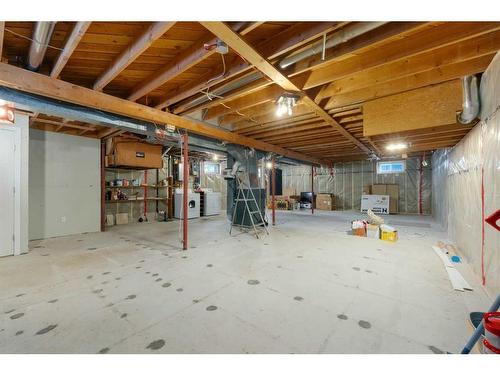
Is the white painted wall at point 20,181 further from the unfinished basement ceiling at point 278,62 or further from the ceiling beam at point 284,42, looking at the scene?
the ceiling beam at point 284,42

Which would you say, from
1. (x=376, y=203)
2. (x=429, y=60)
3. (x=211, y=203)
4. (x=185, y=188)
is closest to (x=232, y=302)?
(x=185, y=188)

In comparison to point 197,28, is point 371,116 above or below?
below

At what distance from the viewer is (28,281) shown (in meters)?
2.25

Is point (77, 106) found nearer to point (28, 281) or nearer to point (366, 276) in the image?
point (28, 281)

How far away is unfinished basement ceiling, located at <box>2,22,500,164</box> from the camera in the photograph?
5.49 ft

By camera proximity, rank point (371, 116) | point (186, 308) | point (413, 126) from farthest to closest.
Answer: point (371, 116) < point (413, 126) < point (186, 308)

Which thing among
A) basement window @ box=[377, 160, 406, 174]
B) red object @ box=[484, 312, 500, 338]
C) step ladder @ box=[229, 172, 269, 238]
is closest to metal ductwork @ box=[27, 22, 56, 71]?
red object @ box=[484, 312, 500, 338]

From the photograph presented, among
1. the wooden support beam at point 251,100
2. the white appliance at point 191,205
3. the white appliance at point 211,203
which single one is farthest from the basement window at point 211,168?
the wooden support beam at point 251,100

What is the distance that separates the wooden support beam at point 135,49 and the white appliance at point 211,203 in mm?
5584

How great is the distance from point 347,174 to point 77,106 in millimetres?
9981

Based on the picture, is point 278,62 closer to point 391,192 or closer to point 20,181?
point 20,181

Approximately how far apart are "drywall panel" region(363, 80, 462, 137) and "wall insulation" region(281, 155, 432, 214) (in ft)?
23.8

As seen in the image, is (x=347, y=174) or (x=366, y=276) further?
(x=347, y=174)
